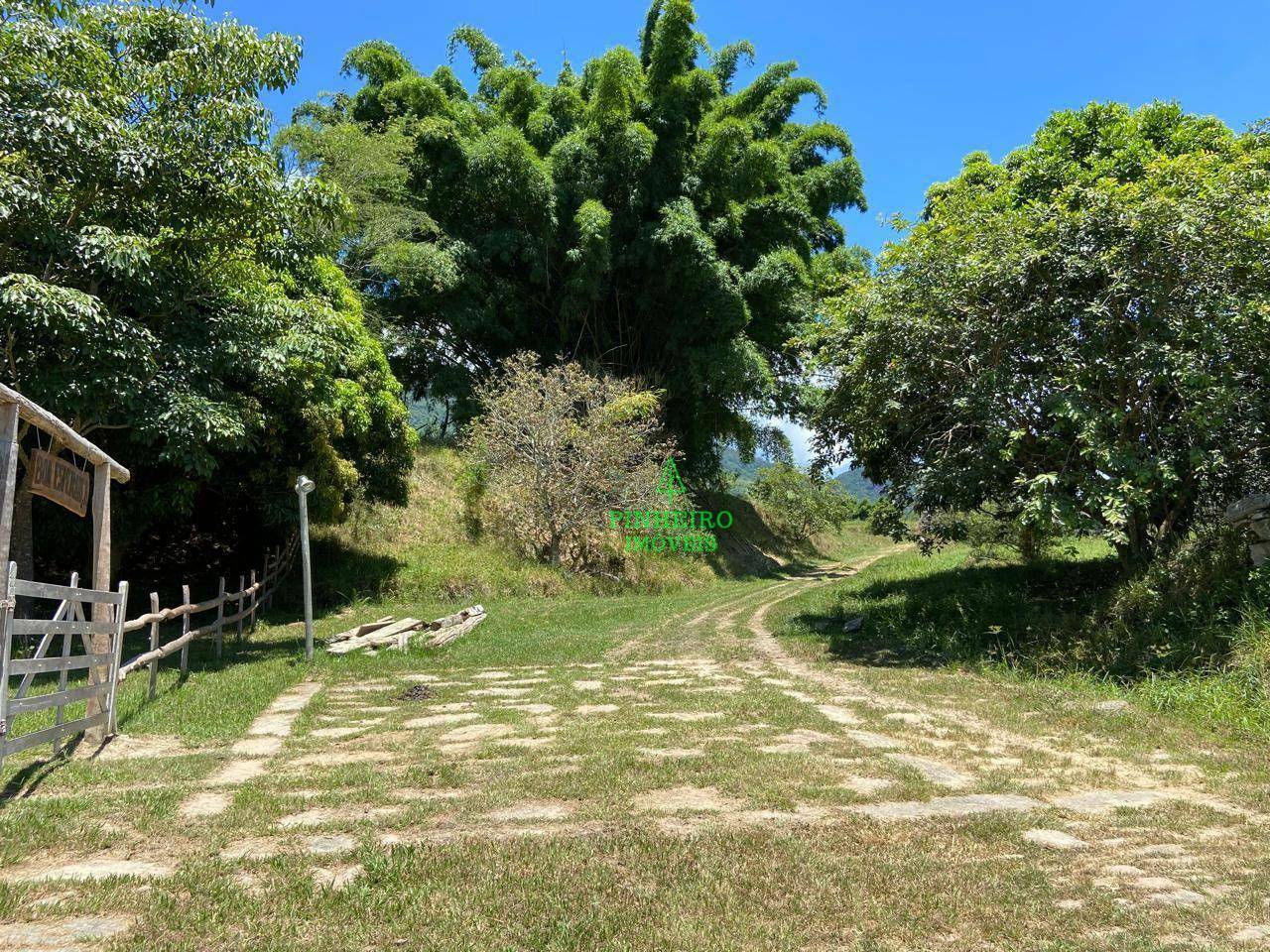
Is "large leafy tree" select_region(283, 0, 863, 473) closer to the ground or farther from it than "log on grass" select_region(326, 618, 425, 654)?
farther from it

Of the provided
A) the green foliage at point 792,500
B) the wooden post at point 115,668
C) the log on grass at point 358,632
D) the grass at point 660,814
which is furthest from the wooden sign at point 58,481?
the green foliage at point 792,500

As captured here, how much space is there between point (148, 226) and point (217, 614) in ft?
17.8

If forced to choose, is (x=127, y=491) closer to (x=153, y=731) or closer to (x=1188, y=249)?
(x=153, y=731)

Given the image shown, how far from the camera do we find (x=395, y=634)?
12.1m

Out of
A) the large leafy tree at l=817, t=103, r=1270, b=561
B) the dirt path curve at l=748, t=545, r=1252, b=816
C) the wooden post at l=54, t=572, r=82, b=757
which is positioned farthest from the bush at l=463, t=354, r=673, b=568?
the wooden post at l=54, t=572, r=82, b=757

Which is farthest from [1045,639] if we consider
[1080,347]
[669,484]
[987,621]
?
[669,484]

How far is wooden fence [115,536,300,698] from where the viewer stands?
7797mm

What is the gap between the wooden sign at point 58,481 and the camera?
540cm

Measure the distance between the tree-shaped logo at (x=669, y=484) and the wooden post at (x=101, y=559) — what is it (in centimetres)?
1721

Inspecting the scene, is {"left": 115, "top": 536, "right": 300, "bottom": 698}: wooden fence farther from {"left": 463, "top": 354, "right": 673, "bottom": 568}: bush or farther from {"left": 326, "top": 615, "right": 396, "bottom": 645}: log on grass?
{"left": 463, "top": 354, "right": 673, "bottom": 568}: bush

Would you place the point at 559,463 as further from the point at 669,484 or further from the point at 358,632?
the point at 358,632

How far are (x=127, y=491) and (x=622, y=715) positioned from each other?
10462 mm

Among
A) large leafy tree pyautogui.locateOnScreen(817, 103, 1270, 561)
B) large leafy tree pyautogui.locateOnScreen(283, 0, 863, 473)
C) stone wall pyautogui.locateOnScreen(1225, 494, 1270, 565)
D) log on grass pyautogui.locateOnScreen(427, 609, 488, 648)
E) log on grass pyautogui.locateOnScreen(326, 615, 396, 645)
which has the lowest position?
log on grass pyautogui.locateOnScreen(427, 609, 488, 648)

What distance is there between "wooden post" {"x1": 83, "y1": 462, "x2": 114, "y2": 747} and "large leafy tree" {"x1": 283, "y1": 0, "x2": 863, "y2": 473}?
58.9 feet
